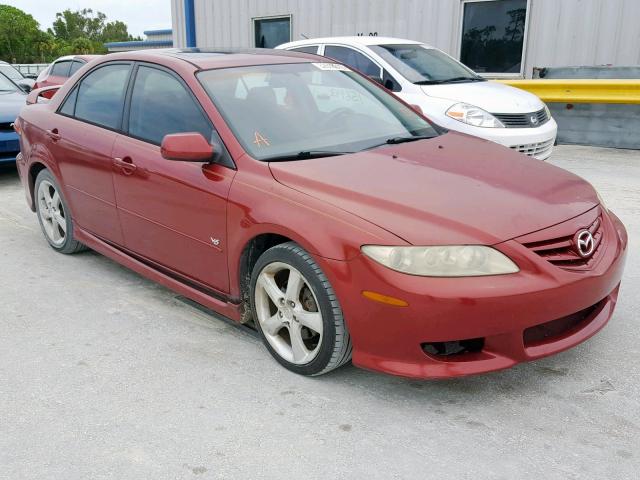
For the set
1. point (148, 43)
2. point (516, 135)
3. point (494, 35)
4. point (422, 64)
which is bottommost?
point (516, 135)

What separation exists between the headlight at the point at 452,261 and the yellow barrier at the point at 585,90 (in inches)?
286

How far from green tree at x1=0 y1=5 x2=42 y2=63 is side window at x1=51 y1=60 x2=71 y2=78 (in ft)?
185

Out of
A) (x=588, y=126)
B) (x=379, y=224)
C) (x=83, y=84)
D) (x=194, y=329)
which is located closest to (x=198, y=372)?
(x=194, y=329)

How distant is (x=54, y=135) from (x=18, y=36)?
228 feet

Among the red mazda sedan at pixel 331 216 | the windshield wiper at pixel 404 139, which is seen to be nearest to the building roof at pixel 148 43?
the red mazda sedan at pixel 331 216

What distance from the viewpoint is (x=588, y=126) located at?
953cm

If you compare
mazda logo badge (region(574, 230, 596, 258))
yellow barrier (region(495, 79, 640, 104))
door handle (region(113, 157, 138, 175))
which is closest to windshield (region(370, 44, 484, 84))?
yellow barrier (region(495, 79, 640, 104))

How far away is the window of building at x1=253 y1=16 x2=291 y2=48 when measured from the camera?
14047 mm

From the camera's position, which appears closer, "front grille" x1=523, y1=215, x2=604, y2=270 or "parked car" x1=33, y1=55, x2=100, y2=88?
"front grille" x1=523, y1=215, x2=604, y2=270

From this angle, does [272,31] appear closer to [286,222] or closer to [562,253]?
[286,222]

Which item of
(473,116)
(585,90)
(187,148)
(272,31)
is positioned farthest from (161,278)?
(272,31)

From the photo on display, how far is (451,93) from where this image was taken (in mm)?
7211

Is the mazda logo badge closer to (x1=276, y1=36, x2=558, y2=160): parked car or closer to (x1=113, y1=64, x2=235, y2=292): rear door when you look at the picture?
(x1=113, y1=64, x2=235, y2=292): rear door

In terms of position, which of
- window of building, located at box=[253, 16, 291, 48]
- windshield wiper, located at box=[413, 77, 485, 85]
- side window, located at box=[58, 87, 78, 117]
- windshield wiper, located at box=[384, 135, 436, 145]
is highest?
window of building, located at box=[253, 16, 291, 48]
